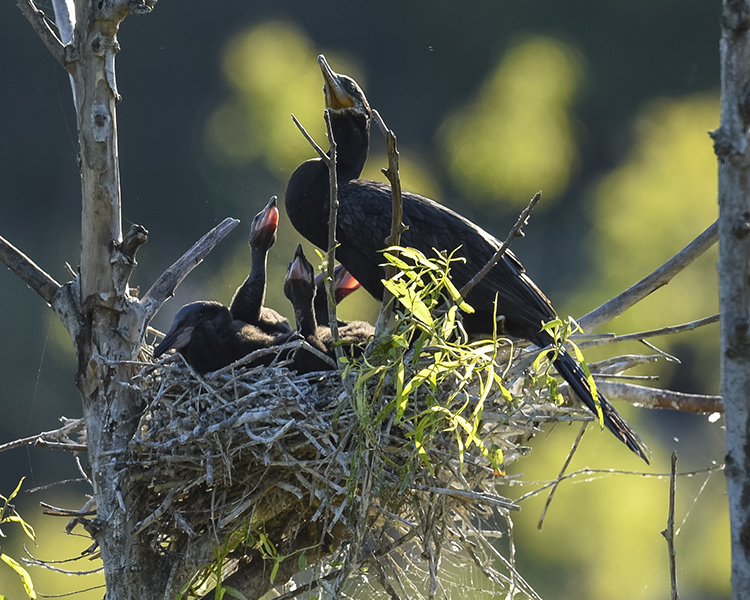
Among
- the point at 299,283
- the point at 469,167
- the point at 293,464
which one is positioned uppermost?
the point at 469,167

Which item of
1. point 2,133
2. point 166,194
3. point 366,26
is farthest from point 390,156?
point 366,26

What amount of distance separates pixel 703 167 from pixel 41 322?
127 inches

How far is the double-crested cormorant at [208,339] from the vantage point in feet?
4.28

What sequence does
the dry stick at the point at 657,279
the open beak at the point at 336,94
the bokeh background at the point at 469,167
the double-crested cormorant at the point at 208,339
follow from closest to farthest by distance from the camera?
the dry stick at the point at 657,279 < the double-crested cormorant at the point at 208,339 < the open beak at the point at 336,94 < the bokeh background at the point at 469,167

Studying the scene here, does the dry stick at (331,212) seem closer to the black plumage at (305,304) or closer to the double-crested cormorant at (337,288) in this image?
the black plumage at (305,304)

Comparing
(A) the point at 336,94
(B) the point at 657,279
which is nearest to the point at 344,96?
(A) the point at 336,94

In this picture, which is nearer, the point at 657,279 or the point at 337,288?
the point at 657,279

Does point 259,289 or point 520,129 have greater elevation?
point 520,129

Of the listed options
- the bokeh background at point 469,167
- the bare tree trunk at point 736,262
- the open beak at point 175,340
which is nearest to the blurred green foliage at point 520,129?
the bokeh background at point 469,167

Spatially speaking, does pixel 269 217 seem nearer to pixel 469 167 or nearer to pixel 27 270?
pixel 27 270

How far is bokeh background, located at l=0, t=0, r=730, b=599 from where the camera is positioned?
3199 millimetres

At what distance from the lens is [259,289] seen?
1523mm

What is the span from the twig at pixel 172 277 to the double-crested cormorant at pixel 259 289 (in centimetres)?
29

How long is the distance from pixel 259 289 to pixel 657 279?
728 mm
